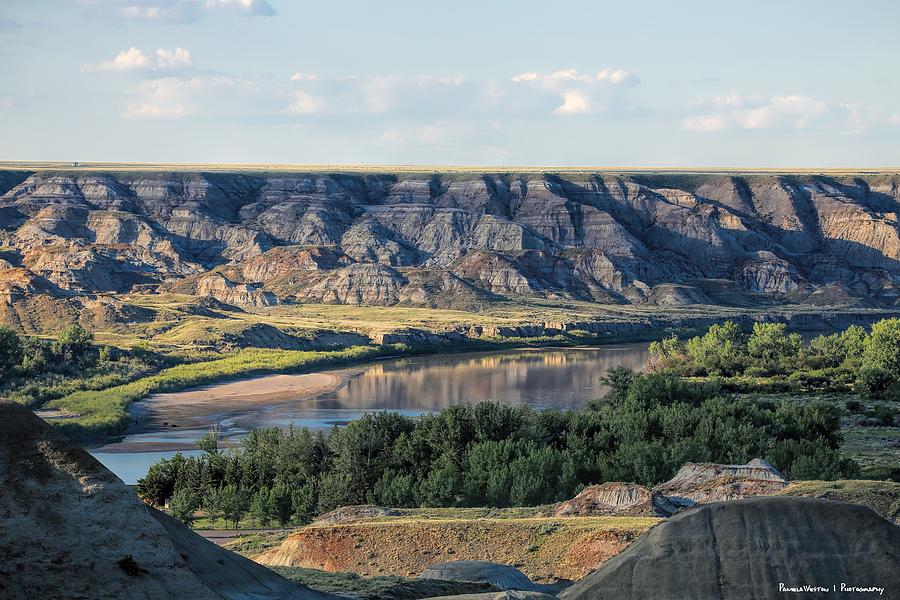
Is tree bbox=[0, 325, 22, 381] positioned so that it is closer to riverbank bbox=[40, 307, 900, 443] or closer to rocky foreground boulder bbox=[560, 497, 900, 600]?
riverbank bbox=[40, 307, 900, 443]

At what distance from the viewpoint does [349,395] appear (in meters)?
85.1

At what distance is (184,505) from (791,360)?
204 feet

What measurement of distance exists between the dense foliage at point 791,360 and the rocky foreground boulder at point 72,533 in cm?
6582

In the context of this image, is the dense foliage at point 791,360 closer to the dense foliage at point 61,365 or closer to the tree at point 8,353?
the dense foliage at point 61,365

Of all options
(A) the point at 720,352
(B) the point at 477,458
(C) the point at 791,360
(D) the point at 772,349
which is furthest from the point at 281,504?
(D) the point at 772,349

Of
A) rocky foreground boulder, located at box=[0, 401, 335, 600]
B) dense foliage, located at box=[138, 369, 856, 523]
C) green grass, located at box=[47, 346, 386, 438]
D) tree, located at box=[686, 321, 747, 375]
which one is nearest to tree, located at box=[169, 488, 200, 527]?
dense foliage, located at box=[138, 369, 856, 523]

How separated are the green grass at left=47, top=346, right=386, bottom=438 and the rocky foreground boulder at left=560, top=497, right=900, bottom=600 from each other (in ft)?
181

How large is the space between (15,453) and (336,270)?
158126 millimetres

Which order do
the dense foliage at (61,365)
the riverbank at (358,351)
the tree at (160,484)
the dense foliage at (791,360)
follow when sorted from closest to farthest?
the tree at (160,484) < the riverbank at (358,351) < the dense foliage at (791,360) < the dense foliage at (61,365)

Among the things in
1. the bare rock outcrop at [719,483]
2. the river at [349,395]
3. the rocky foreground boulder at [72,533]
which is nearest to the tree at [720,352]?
the river at [349,395]

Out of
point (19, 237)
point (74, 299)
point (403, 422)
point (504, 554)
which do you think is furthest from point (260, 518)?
point (19, 237)

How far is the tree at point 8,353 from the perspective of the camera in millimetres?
81231

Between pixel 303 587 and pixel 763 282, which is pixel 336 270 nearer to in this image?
pixel 763 282

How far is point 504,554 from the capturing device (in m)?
27.4
